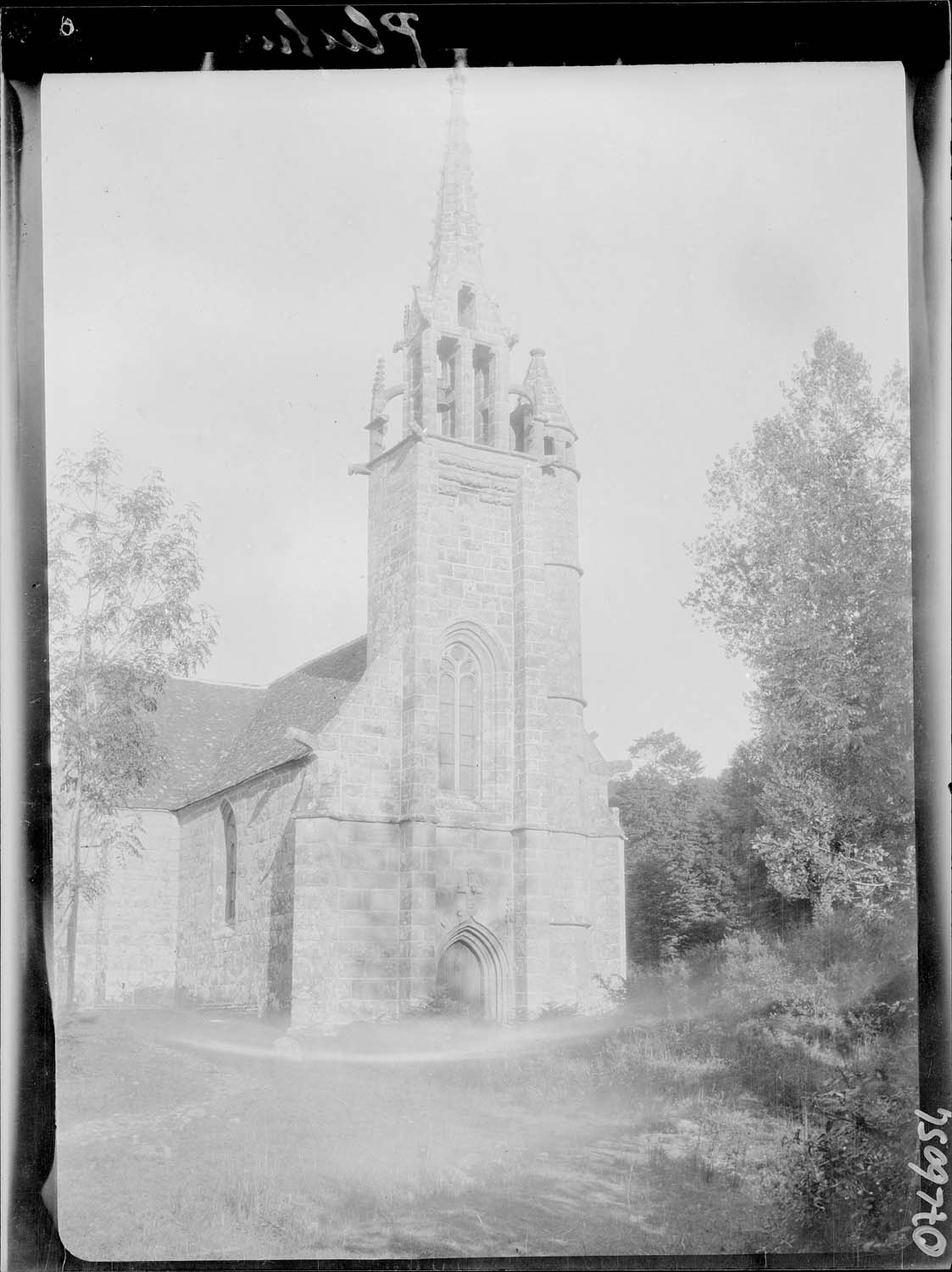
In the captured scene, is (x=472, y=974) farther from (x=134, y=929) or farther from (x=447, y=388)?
(x=447, y=388)

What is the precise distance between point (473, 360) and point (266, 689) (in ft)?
19.6

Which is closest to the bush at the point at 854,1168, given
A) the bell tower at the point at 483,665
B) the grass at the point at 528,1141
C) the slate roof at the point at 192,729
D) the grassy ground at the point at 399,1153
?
the grass at the point at 528,1141

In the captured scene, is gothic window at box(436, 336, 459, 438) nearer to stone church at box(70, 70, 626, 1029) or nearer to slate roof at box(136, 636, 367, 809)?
stone church at box(70, 70, 626, 1029)

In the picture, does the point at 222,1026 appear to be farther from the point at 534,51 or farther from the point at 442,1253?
the point at 534,51

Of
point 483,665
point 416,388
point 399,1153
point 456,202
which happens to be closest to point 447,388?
point 416,388

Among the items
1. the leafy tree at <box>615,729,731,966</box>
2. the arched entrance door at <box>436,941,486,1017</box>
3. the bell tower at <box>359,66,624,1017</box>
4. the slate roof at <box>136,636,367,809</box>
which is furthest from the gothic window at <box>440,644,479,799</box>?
the leafy tree at <box>615,729,731,966</box>

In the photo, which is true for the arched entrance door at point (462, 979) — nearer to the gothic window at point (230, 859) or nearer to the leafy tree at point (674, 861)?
the leafy tree at point (674, 861)

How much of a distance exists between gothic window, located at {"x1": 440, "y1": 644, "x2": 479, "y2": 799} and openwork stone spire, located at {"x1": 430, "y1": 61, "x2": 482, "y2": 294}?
541 centimetres

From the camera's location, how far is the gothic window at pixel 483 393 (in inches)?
566

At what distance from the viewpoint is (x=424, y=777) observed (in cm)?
1294

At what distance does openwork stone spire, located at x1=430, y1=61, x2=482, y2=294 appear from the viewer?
7902mm

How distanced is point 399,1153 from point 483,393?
31.5ft

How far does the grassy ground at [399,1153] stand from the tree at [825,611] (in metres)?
2.03

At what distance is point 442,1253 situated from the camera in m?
7.26
